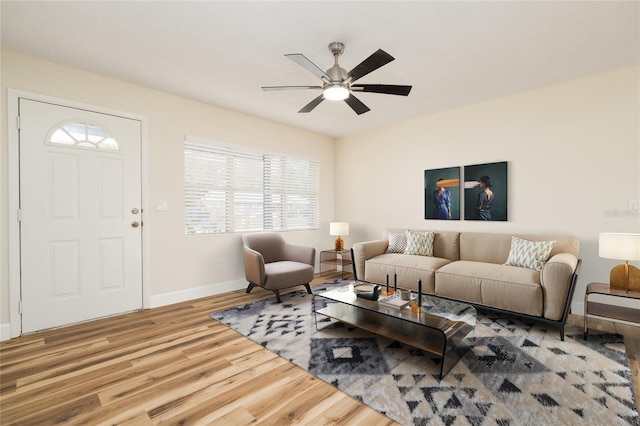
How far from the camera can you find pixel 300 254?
438cm

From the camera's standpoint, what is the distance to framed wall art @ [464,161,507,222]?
3.92m

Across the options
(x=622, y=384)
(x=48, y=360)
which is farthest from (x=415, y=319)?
(x=48, y=360)

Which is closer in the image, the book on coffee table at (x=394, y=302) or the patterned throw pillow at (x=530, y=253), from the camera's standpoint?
the book on coffee table at (x=394, y=302)

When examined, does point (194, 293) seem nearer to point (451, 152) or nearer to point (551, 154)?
point (451, 152)

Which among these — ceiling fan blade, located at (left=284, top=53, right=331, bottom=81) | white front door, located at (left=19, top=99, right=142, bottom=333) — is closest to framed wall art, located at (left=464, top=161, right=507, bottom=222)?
ceiling fan blade, located at (left=284, top=53, right=331, bottom=81)

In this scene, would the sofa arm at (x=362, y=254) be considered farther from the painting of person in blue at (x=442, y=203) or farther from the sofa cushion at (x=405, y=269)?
the painting of person in blue at (x=442, y=203)

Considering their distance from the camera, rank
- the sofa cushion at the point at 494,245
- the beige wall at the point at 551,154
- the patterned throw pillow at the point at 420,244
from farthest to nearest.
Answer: the patterned throw pillow at the point at 420,244
the sofa cushion at the point at 494,245
the beige wall at the point at 551,154

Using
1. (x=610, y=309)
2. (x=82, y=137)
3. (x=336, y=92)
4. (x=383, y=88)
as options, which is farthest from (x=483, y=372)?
(x=82, y=137)

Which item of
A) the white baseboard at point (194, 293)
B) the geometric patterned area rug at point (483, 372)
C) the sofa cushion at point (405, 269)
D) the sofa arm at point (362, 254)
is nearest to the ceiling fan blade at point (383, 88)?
the sofa cushion at point (405, 269)

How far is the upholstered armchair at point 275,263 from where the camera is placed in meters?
3.75

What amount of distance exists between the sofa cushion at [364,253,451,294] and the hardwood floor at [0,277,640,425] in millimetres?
1575

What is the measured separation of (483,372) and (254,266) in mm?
2658

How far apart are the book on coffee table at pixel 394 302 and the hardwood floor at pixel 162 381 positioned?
0.85 m

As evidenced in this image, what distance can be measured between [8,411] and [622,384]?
3839 mm
